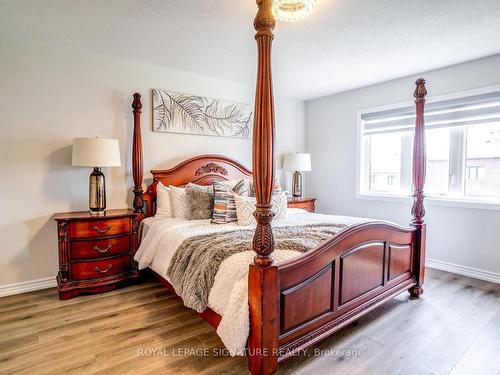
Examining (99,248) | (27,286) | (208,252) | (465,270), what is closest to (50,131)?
(99,248)

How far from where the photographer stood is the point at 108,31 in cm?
259

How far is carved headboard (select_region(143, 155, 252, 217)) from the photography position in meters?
3.39

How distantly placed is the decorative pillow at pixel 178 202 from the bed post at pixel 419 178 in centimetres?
231

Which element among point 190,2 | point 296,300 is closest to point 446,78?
point 190,2

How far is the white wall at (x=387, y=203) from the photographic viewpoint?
10.5ft

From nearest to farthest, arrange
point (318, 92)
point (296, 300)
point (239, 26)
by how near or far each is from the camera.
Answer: point (296, 300) → point (239, 26) → point (318, 92)

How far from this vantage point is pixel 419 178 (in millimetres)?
2787

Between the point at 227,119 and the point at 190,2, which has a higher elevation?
the point at 190,2

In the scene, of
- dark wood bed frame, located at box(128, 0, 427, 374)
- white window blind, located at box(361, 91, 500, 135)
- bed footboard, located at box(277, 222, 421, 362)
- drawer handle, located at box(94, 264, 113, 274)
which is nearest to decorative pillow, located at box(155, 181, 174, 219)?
drawer handle, located at box(94, 264, 113, 274)

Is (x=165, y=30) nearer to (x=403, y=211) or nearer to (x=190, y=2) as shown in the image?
(x=190, y=2)

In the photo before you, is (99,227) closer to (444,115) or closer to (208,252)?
(208,252)

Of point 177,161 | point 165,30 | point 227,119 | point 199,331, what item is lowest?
point 199,331

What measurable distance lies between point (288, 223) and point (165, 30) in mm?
2058

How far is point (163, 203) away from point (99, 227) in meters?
0.67
